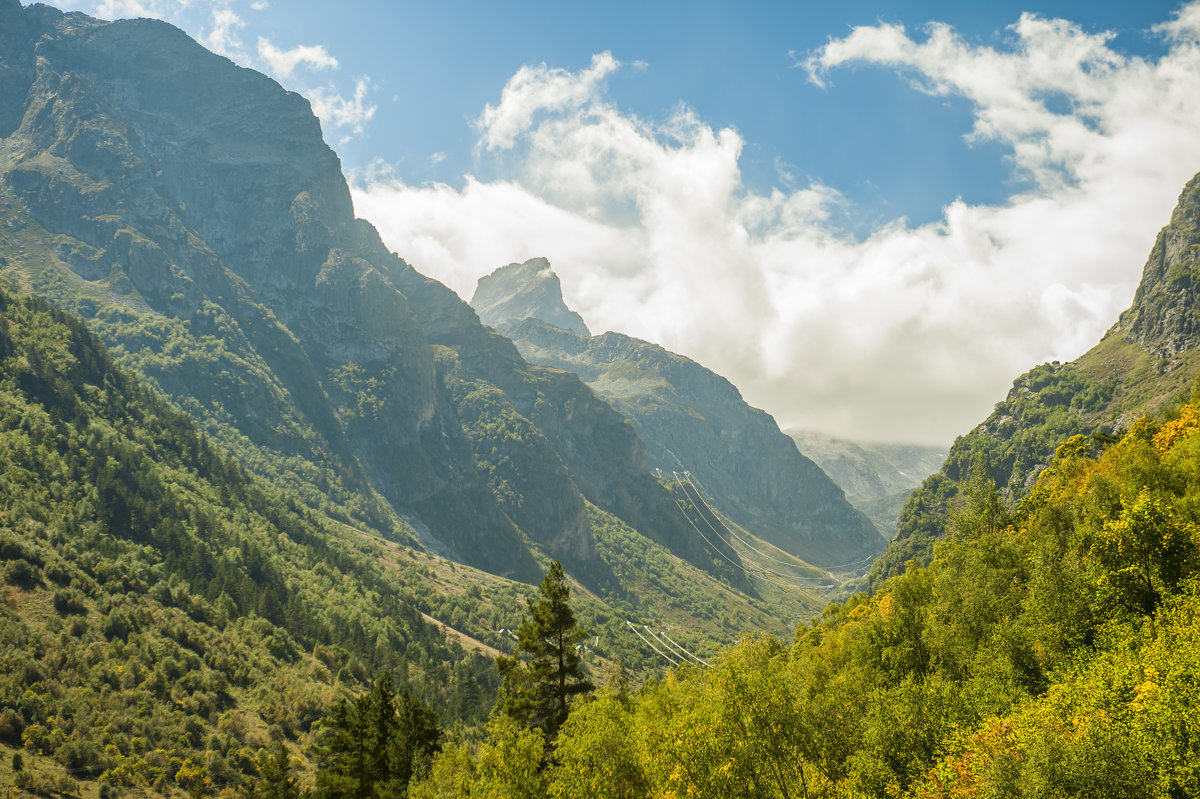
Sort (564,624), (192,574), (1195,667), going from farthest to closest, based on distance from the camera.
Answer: (192,574), (564,624), (1195,667)

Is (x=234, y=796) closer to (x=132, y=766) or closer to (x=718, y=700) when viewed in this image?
(x=132, y=766)

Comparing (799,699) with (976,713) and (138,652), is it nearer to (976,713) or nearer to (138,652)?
(976,713)

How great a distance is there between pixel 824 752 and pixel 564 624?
2309cm

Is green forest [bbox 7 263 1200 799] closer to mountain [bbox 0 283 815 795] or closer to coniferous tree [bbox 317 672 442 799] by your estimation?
coniferous tree [bbox 317 672 442 799]

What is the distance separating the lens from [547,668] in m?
56.8

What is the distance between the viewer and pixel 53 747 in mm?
100062

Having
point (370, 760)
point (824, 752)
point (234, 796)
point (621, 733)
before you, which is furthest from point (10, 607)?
point (824, 752)

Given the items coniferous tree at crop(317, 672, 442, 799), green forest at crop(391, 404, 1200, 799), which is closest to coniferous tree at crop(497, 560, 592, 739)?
green forest at crop(391, 404, 1200, 799)

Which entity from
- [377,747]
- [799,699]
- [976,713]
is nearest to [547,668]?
[377,747]

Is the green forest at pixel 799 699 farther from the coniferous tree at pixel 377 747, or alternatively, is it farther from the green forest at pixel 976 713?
the coniferous tree at pixel 377 747

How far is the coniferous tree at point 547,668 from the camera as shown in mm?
56469

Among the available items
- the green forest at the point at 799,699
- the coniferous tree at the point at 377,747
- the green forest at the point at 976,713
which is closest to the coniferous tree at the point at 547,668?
the green forest at the point at 799,699

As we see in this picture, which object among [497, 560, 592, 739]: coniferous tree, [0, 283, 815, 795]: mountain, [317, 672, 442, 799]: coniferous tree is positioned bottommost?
[0, 283, 815, 795]: mountain

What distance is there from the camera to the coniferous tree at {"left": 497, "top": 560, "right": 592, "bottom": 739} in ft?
185
